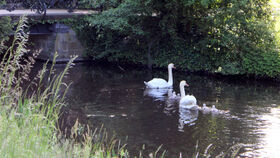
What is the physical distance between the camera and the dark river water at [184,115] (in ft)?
30.1

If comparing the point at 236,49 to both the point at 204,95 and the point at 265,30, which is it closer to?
the point at 265,30

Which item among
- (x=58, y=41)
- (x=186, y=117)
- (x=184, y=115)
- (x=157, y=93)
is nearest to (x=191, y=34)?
(x=157, y=93)

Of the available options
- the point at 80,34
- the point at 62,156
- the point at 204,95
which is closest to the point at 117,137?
the point at 62,156

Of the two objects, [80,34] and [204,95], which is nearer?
[204,95]

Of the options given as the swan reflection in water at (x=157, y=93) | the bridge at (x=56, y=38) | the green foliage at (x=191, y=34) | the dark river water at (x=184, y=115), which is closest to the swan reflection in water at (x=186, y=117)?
the dark river water at (x=184, y=115)

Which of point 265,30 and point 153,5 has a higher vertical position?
point 153,5

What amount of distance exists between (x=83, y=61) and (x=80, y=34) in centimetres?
156

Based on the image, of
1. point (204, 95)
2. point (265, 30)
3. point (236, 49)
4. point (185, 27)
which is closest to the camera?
point (204, 95)

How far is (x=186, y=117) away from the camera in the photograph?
1148 centimetres

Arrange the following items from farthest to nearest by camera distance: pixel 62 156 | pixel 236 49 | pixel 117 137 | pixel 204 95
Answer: pixel 236 49, pixel 204 95, pixel 117 137, pixel 62 156

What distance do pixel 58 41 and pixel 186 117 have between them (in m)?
12.4

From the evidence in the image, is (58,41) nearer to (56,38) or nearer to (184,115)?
(56,38)

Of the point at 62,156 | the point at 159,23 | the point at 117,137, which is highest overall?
the point at 159,23

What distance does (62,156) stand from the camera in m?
4.80
